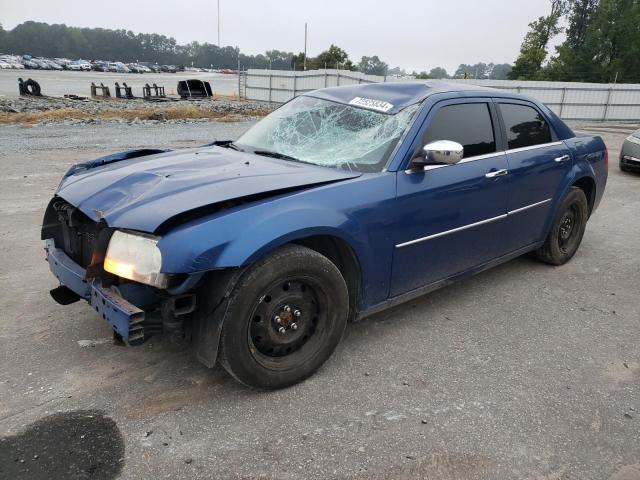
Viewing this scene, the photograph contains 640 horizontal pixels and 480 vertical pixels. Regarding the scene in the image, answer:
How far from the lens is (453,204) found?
351 cm

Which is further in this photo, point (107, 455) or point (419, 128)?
point (419, 128)

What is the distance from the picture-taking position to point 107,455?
2.33 m

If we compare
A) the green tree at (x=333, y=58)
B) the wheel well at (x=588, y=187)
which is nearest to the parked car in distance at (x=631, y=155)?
the wheel well at (x=588, y=187)

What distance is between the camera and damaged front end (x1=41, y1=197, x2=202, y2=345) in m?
2.45

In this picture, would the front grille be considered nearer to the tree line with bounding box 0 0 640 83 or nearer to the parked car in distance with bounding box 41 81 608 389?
the parked car in distance with bounding box 41 81 608 389

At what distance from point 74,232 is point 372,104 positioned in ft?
7.02

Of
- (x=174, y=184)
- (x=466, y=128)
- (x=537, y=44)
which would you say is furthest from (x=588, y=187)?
(x=537, y=44)

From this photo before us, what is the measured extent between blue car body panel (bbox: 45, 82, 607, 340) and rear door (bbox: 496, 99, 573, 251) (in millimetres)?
16

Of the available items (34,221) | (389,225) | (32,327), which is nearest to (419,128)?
(389,225)

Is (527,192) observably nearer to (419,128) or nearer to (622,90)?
(419,128)

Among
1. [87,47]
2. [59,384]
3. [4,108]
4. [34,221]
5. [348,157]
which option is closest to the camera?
[59,384]

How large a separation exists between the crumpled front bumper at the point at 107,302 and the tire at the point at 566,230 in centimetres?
385

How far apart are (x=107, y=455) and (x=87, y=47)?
489 ft

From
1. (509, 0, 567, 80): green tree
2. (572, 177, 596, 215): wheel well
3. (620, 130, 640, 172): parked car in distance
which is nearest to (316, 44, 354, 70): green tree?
(509, 0, 567, 80): green tree
